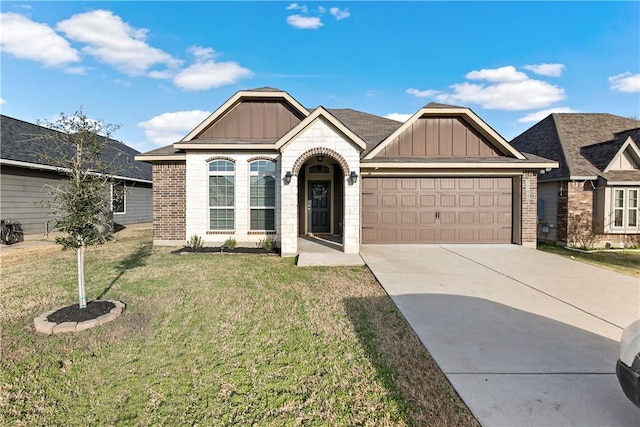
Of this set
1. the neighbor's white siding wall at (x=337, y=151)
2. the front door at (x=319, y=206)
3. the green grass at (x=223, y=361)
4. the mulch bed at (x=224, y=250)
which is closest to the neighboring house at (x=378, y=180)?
the mulch bed at (x=224, y=250)

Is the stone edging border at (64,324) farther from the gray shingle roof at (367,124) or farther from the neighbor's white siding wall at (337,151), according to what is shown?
the gray shingle roof at (367,124)

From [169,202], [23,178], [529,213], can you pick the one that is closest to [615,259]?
[529,213]

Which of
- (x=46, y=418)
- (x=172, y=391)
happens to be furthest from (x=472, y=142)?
(x=46, y=418)

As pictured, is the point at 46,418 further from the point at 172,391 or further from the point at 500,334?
the point at 500,334

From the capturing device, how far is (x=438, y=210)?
37.4 feet

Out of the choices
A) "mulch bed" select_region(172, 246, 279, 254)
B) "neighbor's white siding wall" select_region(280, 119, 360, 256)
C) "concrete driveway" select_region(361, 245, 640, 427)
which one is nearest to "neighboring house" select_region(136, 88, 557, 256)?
"mulch bed" select_region(172, 246, 279, 254)

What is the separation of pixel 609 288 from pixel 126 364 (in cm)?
836

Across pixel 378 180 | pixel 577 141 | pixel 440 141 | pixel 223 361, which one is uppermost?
pixel 577 141

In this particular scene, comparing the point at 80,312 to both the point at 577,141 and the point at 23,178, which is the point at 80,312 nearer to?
the point at 23,178

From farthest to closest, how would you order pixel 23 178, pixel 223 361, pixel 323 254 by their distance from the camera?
pixel 23 178 < pixel 323 254 < pixel 223 361

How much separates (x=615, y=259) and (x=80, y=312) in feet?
44.8

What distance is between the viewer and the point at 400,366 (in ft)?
11.2

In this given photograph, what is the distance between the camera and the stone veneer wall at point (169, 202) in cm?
1105

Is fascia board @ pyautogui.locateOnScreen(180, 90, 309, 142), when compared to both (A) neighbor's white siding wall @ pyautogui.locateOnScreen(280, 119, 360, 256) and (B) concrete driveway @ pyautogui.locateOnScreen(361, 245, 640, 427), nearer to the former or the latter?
(A) neighbor's white siding wall @ pyautogui.locateOnScreen(280, 119, 360, 256)
